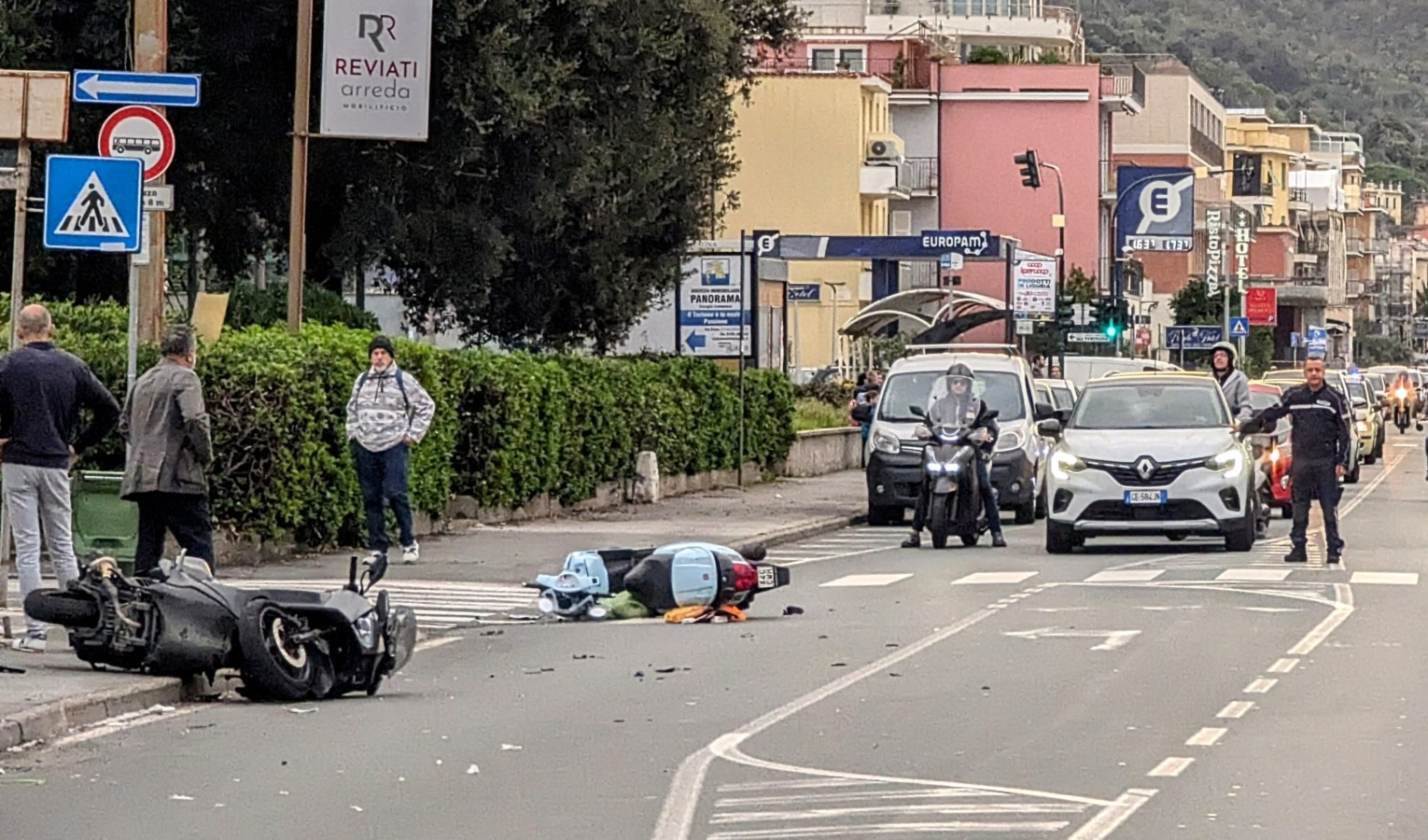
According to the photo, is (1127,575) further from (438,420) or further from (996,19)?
(996,19)

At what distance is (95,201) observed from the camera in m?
16.2

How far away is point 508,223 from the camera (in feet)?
109

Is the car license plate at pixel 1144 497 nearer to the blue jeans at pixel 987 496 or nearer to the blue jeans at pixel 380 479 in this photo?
the blue jeans at pixel 987 496

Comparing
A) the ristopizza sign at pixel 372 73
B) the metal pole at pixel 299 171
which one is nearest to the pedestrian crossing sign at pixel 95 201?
the ristopizza sign at pixel 372 73

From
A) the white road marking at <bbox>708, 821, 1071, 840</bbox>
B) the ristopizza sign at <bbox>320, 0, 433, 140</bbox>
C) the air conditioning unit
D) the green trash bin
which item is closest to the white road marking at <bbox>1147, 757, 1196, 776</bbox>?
the white road marking at <bbox>708, 821, 1071, 840</bbox>

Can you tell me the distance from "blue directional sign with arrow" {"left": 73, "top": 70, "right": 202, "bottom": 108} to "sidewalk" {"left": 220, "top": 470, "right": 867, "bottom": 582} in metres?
4.17

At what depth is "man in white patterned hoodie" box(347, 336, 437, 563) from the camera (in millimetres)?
21703

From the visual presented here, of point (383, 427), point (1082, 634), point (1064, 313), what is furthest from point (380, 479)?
point (1064, 313)

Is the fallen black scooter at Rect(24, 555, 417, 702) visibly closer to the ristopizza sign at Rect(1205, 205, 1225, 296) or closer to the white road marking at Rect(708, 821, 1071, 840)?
the white road marking at Rect(708, 821, 1071, 840)

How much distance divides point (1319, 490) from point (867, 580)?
13.7ft

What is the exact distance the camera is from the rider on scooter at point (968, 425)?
1034 inches

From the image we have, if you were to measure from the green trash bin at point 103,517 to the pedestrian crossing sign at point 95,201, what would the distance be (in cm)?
316

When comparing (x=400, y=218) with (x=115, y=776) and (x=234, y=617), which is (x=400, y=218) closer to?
(x=234, y=617)

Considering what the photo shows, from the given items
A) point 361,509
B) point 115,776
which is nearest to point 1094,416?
point 361,509
